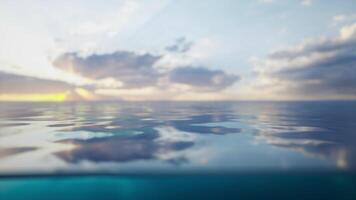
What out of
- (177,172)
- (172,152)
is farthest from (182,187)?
(172,152)

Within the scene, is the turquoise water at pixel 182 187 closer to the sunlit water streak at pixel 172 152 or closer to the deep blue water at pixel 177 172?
the deep blue water at pixel 177 172

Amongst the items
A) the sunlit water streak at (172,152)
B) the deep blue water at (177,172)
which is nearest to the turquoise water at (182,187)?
the deep blue water at (177,172)

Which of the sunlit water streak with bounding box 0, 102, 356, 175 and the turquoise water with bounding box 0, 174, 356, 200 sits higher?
the sunlit water streak with bounding box 0, 102, 356, 175

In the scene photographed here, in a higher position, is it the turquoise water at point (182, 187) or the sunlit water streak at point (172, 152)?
the sunlit water streak at point (172, 152)

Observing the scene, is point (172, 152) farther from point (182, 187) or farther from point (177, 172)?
point (182, 187)

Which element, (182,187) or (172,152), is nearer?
(182,187)

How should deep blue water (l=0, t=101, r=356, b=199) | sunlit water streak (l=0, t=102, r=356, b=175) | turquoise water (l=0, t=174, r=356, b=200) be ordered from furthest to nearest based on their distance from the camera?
sunlit water streak (l=0, t=102, r=356, b=175)
deep blue water (l=0, t=101, r=356, b=199)
turquoise water (l=0, t=174, r=356, b=200)

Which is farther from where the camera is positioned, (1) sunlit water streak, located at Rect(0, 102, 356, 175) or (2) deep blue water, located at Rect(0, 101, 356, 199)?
(1) sunlit water streak, located at Rect(0, 102, 356, 175)

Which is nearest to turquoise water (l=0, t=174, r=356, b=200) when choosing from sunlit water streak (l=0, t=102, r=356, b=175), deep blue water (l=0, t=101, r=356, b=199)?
deep blue water (l=0, t=101, r=356, b=199)

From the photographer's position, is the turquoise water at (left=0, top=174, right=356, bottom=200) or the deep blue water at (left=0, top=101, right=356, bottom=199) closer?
the turquoise water at (left=0, top=174, right=356, bottom=200)

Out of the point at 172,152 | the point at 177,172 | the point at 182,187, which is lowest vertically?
the point at 182,187

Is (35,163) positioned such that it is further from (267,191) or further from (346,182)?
(346,182)

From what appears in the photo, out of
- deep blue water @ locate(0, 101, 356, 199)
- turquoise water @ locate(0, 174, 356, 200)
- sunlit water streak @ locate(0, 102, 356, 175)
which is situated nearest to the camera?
turquoise water @ locate(0, 174, 356, 200)

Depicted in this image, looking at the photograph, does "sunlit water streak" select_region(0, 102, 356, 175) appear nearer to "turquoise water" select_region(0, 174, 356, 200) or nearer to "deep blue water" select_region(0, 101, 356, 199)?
"deep blue water" select_region(0, 101, 356, 199)
